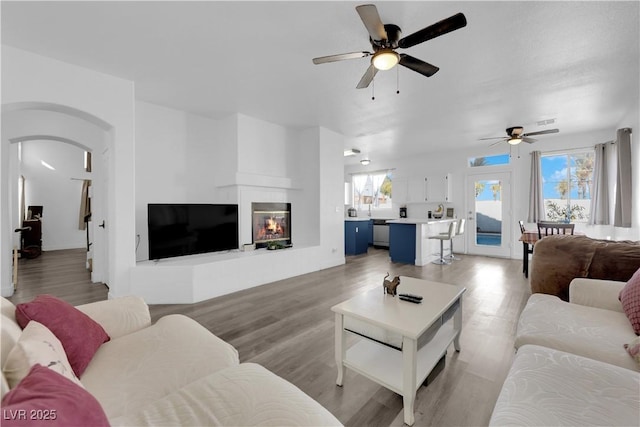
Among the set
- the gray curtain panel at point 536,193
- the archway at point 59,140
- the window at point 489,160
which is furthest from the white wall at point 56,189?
the gray curtain panel at point 536,193

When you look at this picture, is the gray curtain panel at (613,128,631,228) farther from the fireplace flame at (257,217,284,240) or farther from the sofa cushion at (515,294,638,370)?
the fireplace flame at (257,217,284,240)

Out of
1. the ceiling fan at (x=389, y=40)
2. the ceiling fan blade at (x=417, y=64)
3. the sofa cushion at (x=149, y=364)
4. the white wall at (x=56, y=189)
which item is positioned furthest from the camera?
the white wall at (x=56, y=189)

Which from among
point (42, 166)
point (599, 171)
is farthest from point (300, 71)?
point (42, 166)

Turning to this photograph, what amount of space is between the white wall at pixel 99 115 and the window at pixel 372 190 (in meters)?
6.69

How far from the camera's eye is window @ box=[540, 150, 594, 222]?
5.57m

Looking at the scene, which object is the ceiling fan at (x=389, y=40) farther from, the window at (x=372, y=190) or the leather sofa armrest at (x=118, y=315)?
the window at (x=372, y=190)

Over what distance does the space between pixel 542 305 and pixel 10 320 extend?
3.08 metres

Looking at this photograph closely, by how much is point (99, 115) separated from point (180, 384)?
3221 mm

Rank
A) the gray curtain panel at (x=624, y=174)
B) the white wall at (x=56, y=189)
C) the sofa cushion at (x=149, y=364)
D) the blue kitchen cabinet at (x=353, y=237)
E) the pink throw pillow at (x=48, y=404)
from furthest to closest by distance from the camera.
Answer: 1. the white wall at (x=56, y=189)
2. the blue kitchen cabinet at (x=353, y=237)
3. the gray curtain panel at (x=624, y=174)
4. the sofa cushion at (x=149, y=364)
5. the pink throw pillow at (x=48, y=404)

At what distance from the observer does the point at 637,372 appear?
1.23 metres

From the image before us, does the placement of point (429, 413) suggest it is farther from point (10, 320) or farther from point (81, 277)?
point (81, 277)

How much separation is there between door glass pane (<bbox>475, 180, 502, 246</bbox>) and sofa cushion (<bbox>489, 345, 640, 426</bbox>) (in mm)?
6022

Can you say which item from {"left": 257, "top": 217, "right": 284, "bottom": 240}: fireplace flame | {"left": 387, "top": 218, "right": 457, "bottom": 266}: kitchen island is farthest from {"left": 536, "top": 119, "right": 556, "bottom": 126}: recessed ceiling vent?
{"left": 257, "top": 217, "right": 284, "bottom": 240}: fireplace flame

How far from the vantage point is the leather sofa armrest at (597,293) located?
1923 mm
